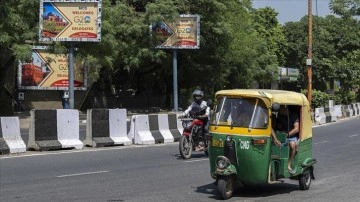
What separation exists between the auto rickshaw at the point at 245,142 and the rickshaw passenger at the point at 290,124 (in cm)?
23

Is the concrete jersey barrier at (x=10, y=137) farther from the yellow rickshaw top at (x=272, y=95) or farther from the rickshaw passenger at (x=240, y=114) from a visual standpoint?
the rickshaw passenger at (x=240, y=114)

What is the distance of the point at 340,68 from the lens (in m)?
61.0

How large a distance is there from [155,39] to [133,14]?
2766 mm

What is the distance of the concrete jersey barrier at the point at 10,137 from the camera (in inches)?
657

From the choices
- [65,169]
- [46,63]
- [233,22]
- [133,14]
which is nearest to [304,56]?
[233,22]

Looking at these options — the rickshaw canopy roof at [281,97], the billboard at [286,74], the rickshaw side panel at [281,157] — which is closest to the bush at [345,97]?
the billboard at [286,74]

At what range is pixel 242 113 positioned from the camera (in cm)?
1045

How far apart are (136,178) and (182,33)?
2444 cm

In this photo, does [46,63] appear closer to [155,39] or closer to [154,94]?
[155,39]

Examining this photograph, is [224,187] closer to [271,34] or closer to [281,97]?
[281,97]

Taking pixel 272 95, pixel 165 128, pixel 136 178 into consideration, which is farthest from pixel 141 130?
pixel 272 95

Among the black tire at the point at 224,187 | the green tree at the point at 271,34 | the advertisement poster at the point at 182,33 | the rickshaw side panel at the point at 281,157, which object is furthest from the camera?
the green tree at the point at 271,34

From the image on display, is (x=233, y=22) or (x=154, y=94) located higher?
(x=233, y=22)

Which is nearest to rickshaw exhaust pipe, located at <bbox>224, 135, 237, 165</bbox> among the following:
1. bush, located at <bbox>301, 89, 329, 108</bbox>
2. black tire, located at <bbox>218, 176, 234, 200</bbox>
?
black tire, located at <bbox>218, 176, 234, 200</bbox>
